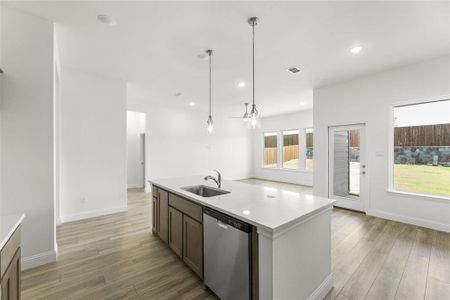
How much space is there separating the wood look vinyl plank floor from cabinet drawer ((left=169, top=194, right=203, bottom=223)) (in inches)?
27.2

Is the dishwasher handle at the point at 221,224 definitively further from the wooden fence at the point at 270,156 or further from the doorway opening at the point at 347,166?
the wooden fence at the point at 270,156

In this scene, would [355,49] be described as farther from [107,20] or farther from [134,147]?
[134,147]

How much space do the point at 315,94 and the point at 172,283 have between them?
5.04 metres

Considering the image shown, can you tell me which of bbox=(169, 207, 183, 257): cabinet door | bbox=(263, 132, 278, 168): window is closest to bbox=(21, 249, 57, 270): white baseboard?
bbox=(169, 207, 183, 257): cabinet door

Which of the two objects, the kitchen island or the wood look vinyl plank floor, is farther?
the wood look vinyl plank floor

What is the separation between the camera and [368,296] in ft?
6.21

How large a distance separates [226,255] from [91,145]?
3.76m

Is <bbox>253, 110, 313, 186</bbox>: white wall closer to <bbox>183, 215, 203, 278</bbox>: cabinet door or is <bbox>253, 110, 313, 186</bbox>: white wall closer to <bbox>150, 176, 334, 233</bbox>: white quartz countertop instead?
<bbox>150, 176, 334, 233</bbox>: white quartz countertop

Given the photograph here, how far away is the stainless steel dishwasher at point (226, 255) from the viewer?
1.54m

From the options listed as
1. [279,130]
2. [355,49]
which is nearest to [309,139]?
[279,130]

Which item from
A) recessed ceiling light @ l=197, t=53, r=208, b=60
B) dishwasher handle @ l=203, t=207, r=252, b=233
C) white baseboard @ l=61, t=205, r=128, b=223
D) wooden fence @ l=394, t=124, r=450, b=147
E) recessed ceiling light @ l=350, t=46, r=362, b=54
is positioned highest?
recessed ceiling light @ l=350, t=46, r=362, b=54

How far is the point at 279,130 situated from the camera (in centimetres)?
848

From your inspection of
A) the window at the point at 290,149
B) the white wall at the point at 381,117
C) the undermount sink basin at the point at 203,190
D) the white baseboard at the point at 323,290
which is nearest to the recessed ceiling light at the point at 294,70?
the white wall at the point at 381,117

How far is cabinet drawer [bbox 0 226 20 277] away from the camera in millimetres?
1099
